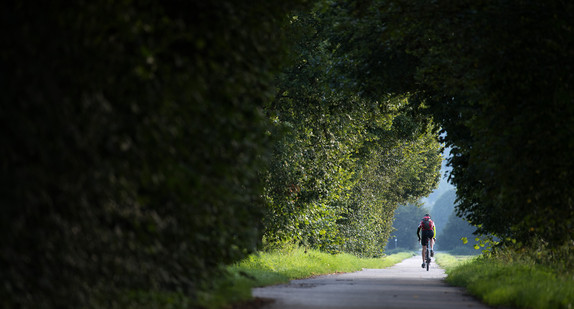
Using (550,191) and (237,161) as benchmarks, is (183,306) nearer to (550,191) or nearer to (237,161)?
(237,161)

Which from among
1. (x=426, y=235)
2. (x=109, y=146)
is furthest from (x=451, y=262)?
(x=109, y=146)

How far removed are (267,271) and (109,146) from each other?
1366 centimetres

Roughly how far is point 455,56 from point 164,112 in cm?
840

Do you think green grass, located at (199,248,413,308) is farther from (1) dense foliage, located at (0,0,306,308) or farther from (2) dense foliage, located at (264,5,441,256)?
(1) dense foliage, located at (0,0,306,308)

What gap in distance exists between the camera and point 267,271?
19266mm

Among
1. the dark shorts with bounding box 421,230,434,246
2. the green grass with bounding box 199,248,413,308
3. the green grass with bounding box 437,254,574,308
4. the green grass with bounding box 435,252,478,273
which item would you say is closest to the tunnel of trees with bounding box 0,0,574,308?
the green grass with bounding box 199,248,413,308

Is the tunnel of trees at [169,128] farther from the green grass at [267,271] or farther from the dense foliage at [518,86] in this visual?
the green grass at [267,271]

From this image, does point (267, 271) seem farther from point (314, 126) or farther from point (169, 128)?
point (169, 128)

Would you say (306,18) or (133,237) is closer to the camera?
(133,237)

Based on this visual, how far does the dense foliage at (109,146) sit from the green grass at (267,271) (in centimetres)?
154

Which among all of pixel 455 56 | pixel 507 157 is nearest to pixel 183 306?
pixel 507 157

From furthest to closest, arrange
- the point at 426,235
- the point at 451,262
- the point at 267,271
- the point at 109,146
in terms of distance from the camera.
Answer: the point at 451,262 → the point at 426,235 → the point at 267,271 → the point at 109,146

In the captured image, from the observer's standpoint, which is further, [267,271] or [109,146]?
[267,271]

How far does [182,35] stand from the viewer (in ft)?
22.8
